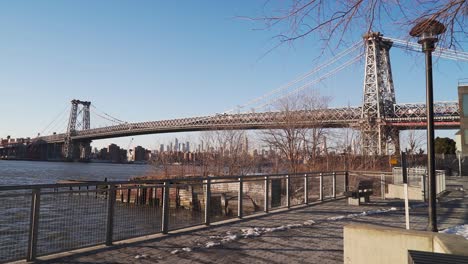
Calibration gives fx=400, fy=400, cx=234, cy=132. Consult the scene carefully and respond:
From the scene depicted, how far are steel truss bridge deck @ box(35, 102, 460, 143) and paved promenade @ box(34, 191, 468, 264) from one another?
14.0 metres

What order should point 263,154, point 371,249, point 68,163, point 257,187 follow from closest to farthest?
point 371,249, point 257,187, point 263,154, point 68,163

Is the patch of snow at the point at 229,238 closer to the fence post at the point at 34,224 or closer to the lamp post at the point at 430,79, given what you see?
the fence post at the point at 34,224

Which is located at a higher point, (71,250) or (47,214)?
(47,214)

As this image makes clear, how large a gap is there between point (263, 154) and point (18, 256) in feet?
71.0

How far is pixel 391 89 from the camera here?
42.2m

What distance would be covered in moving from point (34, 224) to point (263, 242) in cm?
316

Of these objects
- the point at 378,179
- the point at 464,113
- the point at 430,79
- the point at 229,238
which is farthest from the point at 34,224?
the point at 464,113

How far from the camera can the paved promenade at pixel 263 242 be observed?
16.7ft

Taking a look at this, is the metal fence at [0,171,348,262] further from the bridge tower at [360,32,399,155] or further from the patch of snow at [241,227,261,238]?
the bridge tower at [360,32,399,155]

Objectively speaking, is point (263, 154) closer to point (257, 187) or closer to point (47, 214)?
point (257, 187)

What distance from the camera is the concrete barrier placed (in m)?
4.24

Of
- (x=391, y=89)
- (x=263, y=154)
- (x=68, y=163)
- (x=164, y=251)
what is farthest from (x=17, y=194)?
(x=68, y=163)

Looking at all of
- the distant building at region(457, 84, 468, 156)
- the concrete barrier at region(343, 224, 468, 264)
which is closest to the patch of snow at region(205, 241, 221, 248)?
the concrete barrier at region(343, 224, 468, 264)

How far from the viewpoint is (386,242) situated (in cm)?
452
